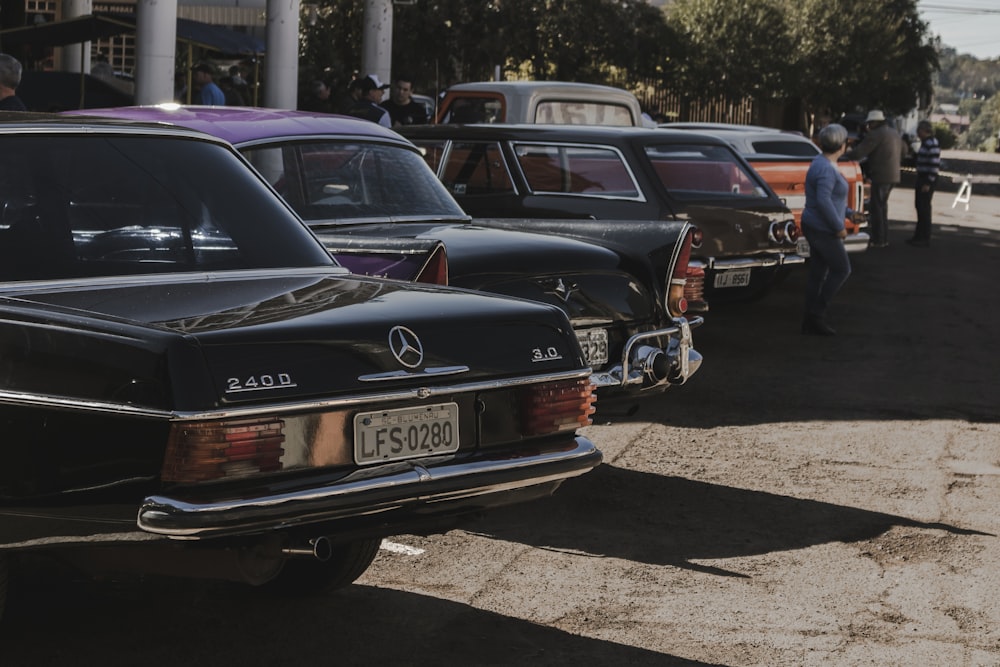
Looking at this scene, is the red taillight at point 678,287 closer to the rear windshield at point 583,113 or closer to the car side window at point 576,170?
the car side window at point 576,170

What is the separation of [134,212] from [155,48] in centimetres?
999

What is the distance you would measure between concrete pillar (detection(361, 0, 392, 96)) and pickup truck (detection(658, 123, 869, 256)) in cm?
502

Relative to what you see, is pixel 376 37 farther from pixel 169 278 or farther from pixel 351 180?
pixel 169 278

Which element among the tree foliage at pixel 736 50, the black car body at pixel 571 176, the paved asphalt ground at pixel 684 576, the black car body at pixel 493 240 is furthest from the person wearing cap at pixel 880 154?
the tree foliage at pixel 736 50

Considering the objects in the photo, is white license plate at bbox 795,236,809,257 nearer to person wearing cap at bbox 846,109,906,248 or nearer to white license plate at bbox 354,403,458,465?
person wearing cap at bbox 846,109,906,248

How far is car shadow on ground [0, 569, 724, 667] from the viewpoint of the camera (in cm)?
455

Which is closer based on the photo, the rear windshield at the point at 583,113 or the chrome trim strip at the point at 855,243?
the chrome trim strip at the point at 855,243

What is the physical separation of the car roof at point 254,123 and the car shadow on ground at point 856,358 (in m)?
2.10

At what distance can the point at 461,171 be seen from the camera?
35.0 feet

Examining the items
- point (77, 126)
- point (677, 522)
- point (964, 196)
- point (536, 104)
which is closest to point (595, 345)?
point (677, 522)

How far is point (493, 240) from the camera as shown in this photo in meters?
7.16

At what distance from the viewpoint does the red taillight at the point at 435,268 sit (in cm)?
A: 574

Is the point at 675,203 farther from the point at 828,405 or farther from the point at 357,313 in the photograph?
the point at 357,313

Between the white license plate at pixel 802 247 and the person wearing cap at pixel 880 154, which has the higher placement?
the person wearing cap at pixel 880 154
